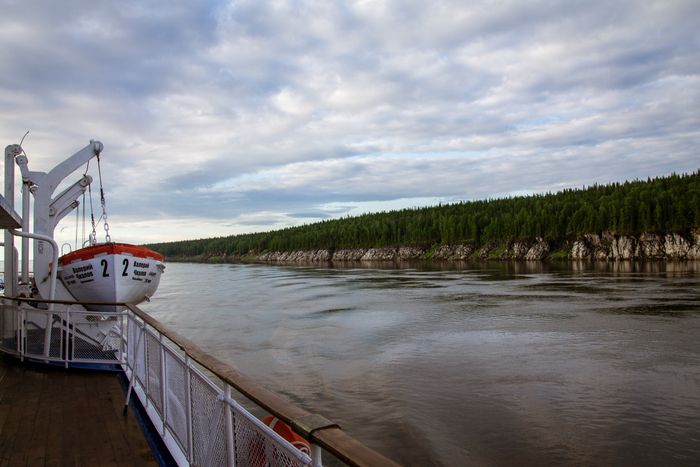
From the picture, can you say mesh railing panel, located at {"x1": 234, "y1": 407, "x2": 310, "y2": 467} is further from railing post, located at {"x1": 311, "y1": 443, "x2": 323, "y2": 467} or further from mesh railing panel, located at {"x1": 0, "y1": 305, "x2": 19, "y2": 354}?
mesh railing panel, located at {"x1": 0, "y1": 305, "x2": 19, "y2": 354}

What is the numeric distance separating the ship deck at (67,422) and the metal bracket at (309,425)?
3.70 m

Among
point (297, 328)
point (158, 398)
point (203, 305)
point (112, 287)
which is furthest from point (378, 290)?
point (158, 398)

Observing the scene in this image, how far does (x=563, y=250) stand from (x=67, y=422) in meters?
110

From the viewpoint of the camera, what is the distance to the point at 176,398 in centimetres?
533

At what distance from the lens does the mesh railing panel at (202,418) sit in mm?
3818

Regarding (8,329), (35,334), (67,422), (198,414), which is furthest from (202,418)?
(8,329)

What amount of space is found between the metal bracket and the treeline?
99190 millimetres

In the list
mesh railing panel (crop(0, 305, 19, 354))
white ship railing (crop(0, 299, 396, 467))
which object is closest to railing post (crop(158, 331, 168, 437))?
white ship railing (crop(0, 299, 396, 467))

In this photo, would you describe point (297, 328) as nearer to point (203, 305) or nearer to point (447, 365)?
point (447, 365)

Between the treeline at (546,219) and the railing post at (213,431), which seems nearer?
the railing post at (213,431)

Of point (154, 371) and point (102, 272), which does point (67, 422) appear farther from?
point (102, 272)

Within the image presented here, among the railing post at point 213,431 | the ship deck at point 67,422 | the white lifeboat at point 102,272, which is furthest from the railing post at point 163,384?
the white lifeboat at point 102,272

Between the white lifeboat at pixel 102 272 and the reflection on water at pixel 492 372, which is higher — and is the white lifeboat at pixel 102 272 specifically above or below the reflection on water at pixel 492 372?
above

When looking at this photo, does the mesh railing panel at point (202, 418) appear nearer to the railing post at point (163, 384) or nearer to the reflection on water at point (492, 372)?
the railing post at point (163, 384)
